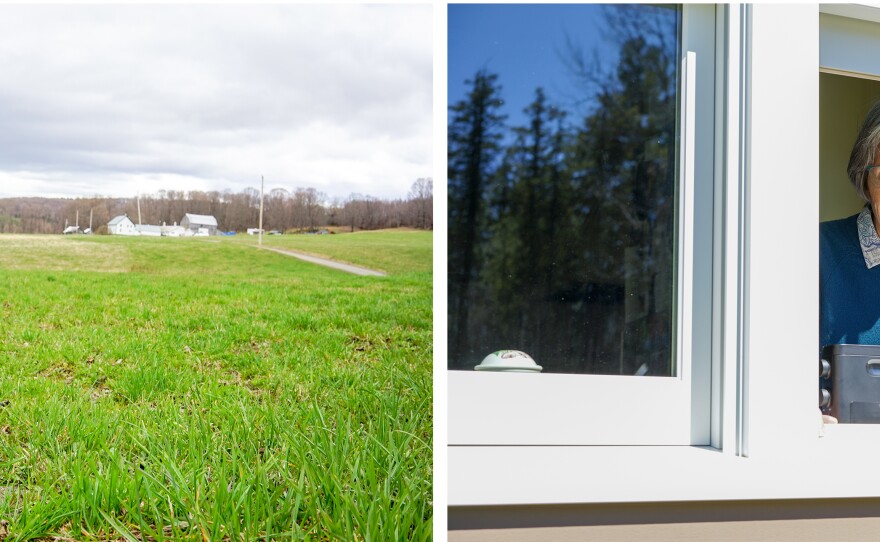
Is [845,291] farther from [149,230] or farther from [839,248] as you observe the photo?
[149,230]

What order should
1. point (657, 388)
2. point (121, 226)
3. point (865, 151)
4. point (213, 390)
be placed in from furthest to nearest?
point (121, 226), point (213, 390), point (865, 151), point (657, 388)

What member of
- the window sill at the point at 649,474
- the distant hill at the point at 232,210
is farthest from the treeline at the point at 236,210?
the window sill at the point at 649,474

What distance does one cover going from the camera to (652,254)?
1021 millimetres

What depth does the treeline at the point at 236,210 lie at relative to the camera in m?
3.21

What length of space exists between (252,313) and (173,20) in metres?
1.67

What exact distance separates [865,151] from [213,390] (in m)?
2.40

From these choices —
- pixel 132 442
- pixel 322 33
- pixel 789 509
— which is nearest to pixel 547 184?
pixel 789 509

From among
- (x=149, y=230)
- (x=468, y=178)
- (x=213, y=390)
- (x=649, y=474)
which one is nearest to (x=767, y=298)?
(x=649, y=474)

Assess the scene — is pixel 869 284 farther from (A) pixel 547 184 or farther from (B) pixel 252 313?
(B) pixel 252 313

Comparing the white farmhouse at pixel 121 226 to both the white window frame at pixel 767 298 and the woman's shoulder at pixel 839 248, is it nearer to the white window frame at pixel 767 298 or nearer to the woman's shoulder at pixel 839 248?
the white window frame at pixel 767 298

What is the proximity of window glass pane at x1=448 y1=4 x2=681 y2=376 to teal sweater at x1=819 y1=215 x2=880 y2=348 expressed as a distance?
0.32 meters

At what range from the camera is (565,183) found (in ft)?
3.43

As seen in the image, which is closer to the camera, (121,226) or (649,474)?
(649,474)

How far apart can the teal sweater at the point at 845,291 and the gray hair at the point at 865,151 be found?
0.20 meters
